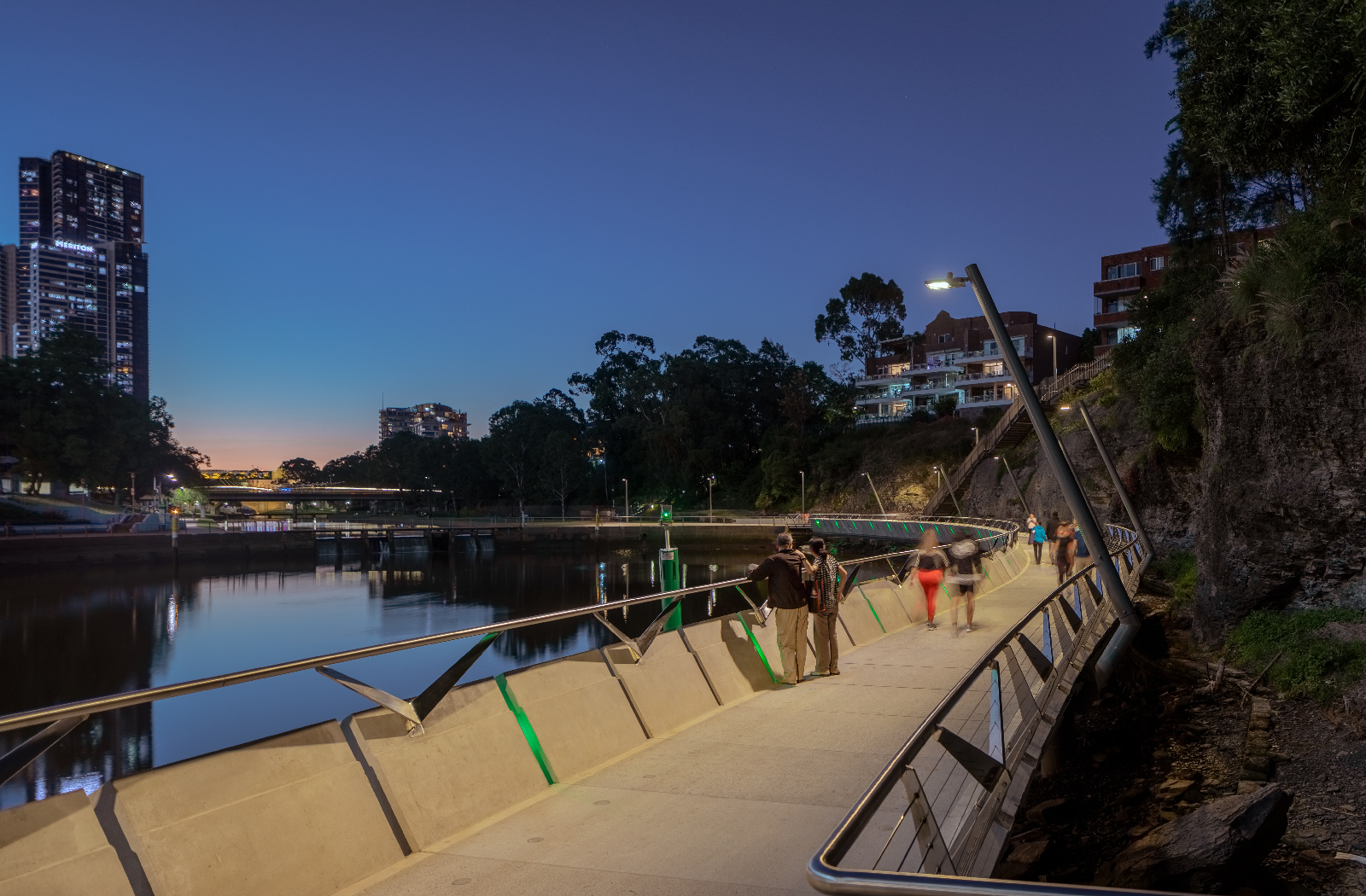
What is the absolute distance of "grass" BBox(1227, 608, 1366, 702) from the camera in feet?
45.1

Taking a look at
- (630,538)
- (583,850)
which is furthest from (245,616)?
(583,850)

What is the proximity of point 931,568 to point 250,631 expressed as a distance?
41.4 metres

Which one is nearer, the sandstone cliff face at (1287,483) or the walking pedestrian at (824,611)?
the walking pedestrian at (824,611)

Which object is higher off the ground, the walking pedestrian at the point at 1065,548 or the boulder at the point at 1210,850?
the walking pedestrian at the point at 1065,548

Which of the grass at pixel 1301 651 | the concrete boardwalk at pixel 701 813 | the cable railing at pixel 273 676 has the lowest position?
the grass at pixel 1301 651

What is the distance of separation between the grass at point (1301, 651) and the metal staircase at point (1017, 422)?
119 ft

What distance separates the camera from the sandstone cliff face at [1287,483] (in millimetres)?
16156

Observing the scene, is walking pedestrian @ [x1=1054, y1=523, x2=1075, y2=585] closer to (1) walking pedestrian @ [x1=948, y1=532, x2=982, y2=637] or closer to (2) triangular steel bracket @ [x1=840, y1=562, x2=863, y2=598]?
(1) walking pedestrian @ [x1=948, y1=532, x2=982, y2=637]

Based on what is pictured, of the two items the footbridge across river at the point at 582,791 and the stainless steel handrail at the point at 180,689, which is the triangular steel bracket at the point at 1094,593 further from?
the stainless steel handrail at the point at 180,689

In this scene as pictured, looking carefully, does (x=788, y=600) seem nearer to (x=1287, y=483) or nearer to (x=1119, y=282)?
(x=1287, y=483)

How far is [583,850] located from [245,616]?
5226cm

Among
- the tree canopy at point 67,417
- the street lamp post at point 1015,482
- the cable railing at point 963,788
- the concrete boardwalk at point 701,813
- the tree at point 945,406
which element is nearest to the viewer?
the cable railing at point 963,788

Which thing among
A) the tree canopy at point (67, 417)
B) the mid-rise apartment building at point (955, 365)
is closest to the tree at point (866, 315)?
the mid-rise apartment building at point (955, 365)

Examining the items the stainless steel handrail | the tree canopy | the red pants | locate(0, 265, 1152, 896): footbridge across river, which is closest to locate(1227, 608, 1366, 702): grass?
the red pants
